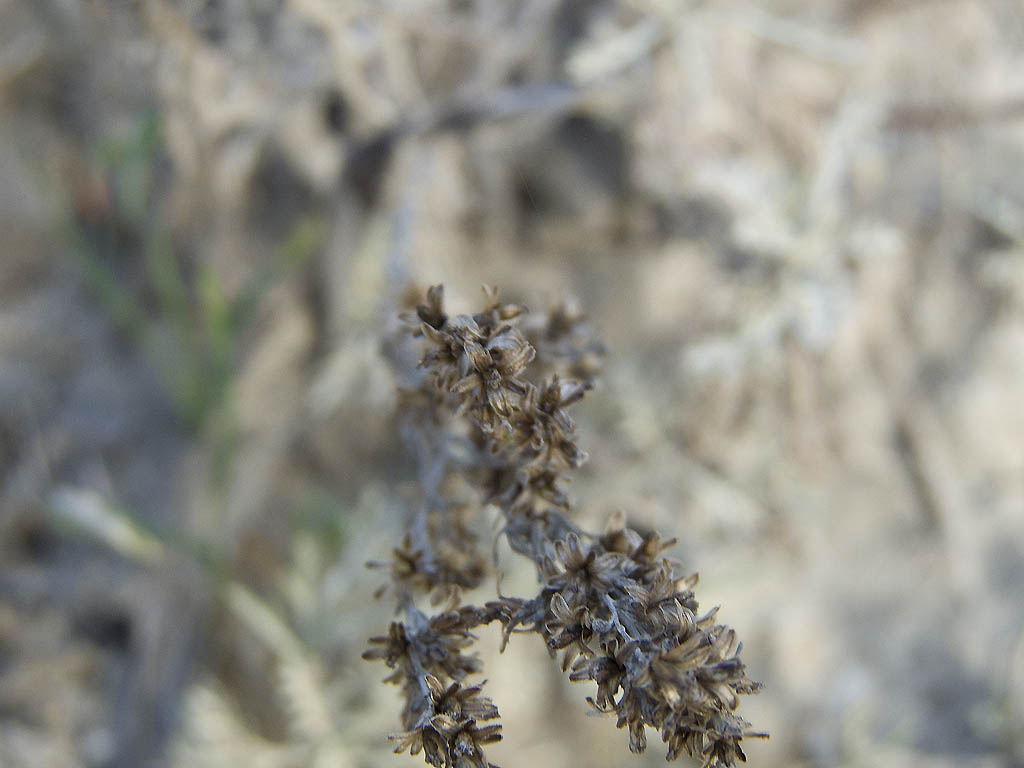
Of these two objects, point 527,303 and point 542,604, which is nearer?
point 542,604

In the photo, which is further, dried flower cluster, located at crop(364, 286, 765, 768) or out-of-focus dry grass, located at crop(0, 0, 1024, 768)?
out-of-focus dry grass, located at crop(0, 0, 1024, 768)

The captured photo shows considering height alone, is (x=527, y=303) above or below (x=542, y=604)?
above

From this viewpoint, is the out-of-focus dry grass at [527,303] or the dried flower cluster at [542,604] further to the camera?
the out-of-focus dry grass at [527,303]

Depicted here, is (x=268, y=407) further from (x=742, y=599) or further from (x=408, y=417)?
(x=742, y=599)

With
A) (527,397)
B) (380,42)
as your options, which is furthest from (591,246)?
(527,397)
